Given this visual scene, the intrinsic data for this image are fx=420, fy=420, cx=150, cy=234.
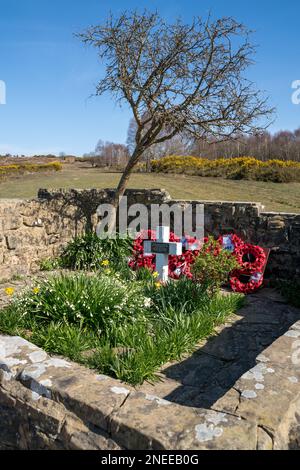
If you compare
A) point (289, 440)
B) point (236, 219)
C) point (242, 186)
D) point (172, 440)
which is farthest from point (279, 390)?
point (242, 186)

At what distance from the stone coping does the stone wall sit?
14.0ft

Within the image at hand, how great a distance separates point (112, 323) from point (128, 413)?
2125 mm

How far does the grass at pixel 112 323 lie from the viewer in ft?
12.2

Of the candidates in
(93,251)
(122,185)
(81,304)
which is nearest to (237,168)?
(122,185)

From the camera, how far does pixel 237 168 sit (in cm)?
2345

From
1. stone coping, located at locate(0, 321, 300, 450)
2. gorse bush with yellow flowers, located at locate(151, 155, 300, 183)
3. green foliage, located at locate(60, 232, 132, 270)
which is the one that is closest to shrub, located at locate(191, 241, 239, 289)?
green foliage, located at locate(60, 232, 132, 270)

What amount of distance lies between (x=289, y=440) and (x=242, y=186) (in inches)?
642

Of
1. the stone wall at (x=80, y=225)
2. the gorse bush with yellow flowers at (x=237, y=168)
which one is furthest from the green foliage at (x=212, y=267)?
the gorse bush with yellow flowers at (x=237, y=168)

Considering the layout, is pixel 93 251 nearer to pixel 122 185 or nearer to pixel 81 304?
pixel 122 185

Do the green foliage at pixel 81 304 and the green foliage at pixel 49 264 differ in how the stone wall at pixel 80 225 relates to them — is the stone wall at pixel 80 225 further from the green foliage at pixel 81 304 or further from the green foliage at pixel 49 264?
the green foliage at pixel 81 304

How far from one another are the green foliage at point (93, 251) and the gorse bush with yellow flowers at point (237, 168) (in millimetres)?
13741

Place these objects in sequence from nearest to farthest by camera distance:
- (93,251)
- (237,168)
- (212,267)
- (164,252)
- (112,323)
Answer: (112,323) < (212,267) < (164,252) < (93,251) < (237,168)

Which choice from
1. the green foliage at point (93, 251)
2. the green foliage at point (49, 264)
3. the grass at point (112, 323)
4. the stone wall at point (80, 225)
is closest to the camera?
the grass at point (112, 323)

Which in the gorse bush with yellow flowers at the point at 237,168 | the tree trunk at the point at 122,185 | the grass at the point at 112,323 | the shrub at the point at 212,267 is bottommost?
the grass at the point at 112,323
